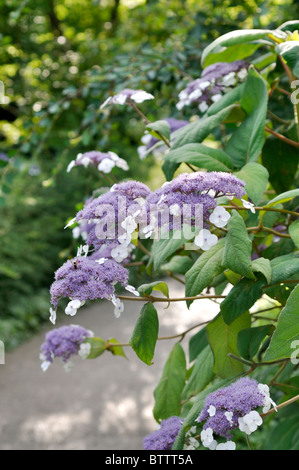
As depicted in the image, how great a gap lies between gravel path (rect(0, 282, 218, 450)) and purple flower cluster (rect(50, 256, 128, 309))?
2218 mm

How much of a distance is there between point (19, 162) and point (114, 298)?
1521mm

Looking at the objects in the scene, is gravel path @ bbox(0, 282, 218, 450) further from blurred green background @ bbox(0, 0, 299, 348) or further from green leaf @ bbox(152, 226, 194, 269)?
green leaf @ bbox(152, 226, 194, 269)

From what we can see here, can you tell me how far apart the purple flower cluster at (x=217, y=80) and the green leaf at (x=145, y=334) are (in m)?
0.60

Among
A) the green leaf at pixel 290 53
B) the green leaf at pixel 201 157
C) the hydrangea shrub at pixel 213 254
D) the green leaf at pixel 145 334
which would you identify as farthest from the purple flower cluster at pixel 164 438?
the green leaf at pixel 290 53

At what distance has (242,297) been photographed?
2.94 ft

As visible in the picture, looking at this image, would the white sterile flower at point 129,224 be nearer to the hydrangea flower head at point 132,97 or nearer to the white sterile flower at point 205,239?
the white sterile flower at point 205,239

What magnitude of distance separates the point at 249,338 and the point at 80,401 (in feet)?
8.46

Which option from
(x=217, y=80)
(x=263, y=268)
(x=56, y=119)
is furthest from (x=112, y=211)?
(x=56, y=119)

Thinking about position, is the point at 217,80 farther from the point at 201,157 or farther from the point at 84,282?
the point at 84,282

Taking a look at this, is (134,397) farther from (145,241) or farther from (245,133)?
(245,133)

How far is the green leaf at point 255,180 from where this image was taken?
3.06 ft

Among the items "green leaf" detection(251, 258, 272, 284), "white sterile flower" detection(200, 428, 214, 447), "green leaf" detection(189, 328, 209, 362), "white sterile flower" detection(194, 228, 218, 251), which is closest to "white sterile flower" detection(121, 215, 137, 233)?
"white sterile flower" detection(194, 228, 218, 251)

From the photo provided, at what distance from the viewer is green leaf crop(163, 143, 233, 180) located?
98 cm

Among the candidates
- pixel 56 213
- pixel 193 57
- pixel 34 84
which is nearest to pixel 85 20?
pixel 34 84
